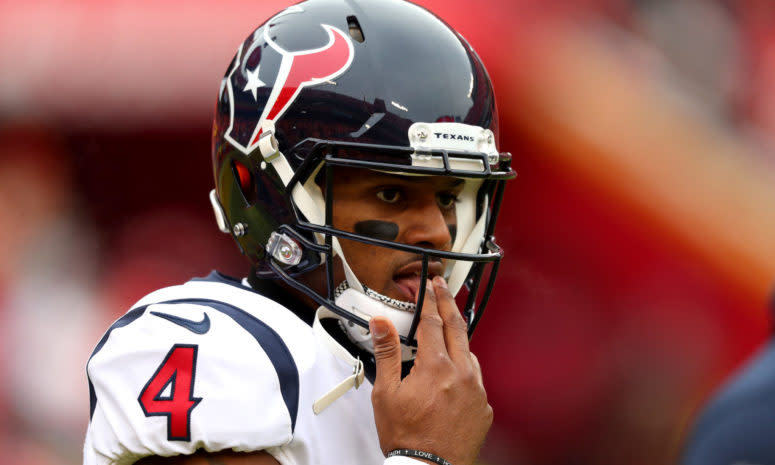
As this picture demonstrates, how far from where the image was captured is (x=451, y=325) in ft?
5.07

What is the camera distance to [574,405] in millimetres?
3668

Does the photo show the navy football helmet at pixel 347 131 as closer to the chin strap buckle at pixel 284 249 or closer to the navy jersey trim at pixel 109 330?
the chin strap buckle at pixel 284 249

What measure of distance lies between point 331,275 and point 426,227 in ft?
0.63

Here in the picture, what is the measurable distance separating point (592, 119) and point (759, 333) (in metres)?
1.15

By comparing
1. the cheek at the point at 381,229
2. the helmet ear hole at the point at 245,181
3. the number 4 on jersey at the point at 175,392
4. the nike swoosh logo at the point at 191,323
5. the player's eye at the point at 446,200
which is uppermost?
the player's eye at the point at 446,200

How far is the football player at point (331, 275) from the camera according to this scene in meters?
1.42

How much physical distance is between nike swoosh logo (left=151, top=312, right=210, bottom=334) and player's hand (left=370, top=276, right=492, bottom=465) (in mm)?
272

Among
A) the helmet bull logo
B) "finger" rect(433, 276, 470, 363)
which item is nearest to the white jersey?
"finger" rect(433, 276, 470, 363)

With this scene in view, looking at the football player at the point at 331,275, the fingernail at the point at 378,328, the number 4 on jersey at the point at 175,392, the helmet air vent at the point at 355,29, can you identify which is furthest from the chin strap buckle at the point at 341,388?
the helmet air vent at the point at 355,29

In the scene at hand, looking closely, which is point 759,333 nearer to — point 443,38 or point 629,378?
point 629,378

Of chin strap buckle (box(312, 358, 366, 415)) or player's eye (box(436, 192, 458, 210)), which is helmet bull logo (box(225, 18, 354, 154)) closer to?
player's eye (box(436, 192, 458, 210))

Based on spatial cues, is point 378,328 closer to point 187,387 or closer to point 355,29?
point 187,387

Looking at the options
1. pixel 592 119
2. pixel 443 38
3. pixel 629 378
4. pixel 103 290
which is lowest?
pixel 103 290

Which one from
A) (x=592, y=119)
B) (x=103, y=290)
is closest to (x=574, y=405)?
(x=592, y=119)
